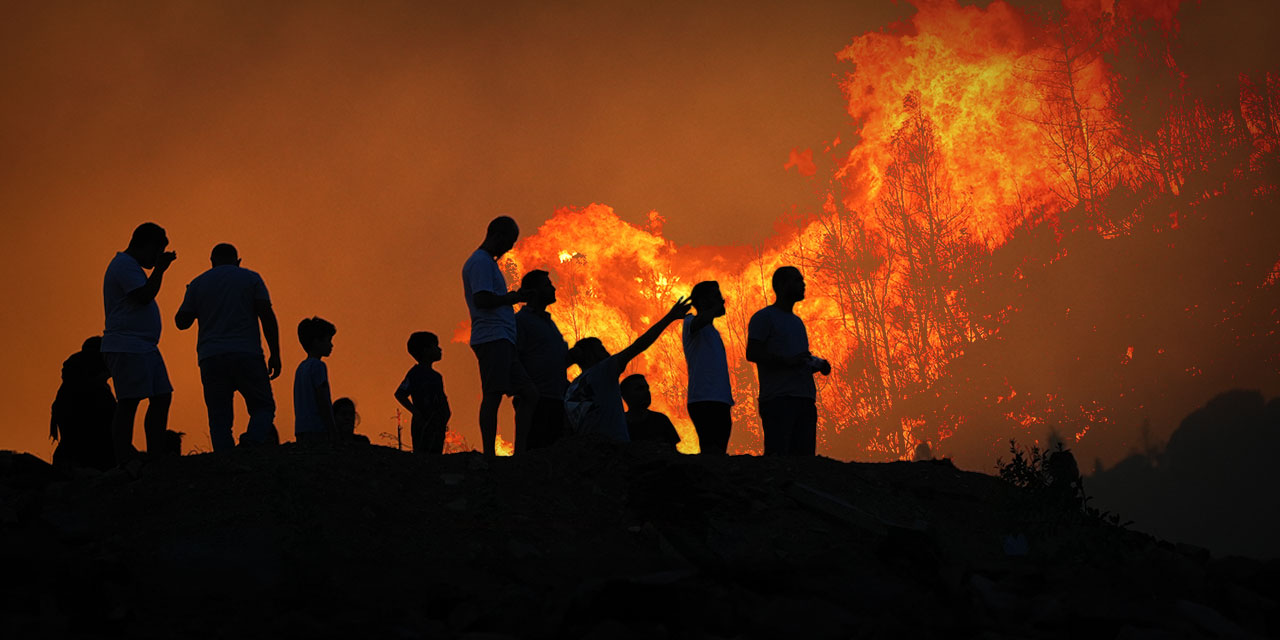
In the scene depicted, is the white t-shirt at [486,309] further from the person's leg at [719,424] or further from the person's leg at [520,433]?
the person's leg at [719,424]

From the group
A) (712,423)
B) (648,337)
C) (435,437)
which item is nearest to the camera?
(648,337)

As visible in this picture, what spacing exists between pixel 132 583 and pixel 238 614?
723 millimetres

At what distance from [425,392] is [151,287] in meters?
3.61

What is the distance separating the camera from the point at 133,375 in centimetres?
706

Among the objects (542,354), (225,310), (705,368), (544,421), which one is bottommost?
(544,421)

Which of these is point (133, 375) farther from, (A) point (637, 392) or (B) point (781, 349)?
(B) point (781, 349)

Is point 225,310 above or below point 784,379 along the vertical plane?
above

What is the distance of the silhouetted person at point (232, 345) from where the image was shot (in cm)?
761

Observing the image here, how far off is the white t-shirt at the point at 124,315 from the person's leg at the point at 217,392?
1.49 feet

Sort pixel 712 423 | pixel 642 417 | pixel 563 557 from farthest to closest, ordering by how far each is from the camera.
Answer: pixel 642 417 < pixel 712 423 < pixel 563 557

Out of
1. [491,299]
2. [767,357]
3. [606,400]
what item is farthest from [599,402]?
[767,357]

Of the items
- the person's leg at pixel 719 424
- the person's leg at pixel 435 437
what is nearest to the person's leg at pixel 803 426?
the person's leg at pixel 719 424

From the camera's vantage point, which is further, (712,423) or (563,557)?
(712,423)

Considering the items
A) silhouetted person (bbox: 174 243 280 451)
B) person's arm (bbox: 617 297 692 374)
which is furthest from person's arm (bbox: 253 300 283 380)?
person's arm (bbox: 617 297 692 374)
